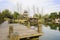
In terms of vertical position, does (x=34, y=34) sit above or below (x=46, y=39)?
above

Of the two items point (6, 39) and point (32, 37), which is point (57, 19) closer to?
point (32, 37)

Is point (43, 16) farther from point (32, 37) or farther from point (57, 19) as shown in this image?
point (32, 37)

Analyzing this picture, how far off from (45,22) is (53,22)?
3.70 feet

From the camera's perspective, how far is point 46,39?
8.50m

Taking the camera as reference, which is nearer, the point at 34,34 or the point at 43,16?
the point at 34,34

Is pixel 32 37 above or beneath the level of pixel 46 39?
above

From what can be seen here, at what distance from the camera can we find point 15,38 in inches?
66.3

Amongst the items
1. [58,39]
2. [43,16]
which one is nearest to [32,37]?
[58,39]

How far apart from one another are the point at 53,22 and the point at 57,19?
982 millimetres

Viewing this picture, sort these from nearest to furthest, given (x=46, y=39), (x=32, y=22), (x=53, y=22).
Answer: (x=46, y=39), (x=32, y=22), (x=53, y=22)

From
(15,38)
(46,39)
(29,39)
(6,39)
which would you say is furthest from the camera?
(46,39)

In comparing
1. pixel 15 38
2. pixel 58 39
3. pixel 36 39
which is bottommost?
pixel 58 39

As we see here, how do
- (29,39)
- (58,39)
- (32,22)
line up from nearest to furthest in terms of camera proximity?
(29,39), (58,39), (32,22)

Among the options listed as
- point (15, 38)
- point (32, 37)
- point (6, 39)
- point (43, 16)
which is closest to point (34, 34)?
point (32, 37)
